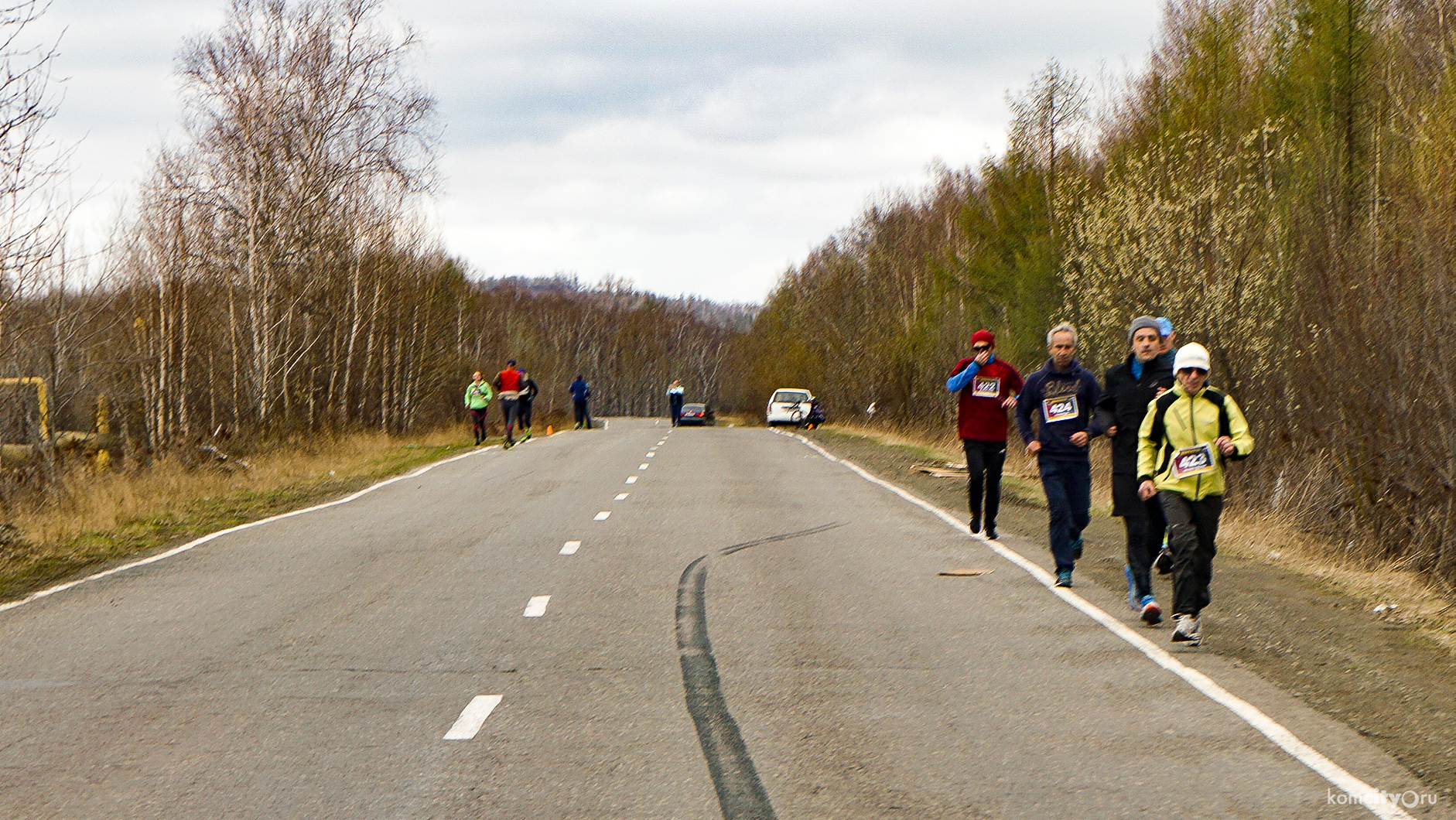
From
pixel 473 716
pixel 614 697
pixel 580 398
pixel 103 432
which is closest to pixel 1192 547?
pixel 614 697

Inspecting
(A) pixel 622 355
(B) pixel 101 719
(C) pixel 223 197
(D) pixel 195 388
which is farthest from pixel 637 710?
(A) pixel 622 355

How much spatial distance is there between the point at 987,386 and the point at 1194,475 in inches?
205

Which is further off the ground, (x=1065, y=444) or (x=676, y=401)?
(x=676, y=401)

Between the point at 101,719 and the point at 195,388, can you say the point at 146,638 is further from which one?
the point at 195,388

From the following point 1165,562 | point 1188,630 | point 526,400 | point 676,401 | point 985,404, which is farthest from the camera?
point 676,401

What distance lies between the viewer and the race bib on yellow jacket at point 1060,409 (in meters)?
10.6

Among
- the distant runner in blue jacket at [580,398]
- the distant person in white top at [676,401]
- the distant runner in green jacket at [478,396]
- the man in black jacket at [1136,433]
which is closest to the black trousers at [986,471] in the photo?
the man in black jacket at [1136,433]

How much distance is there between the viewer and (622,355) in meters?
155

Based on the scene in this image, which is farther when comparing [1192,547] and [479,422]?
[479,422]

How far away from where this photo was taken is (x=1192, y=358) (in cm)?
813

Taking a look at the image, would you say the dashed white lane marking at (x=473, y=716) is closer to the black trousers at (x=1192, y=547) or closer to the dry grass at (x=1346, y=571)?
the black trousers at (x=1192, y=547)

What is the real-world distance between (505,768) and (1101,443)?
64.3ft

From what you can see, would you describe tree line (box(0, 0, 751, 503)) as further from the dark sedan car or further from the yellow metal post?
the dark sedan car

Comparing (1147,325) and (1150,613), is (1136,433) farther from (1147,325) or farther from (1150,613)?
(1150,613)
